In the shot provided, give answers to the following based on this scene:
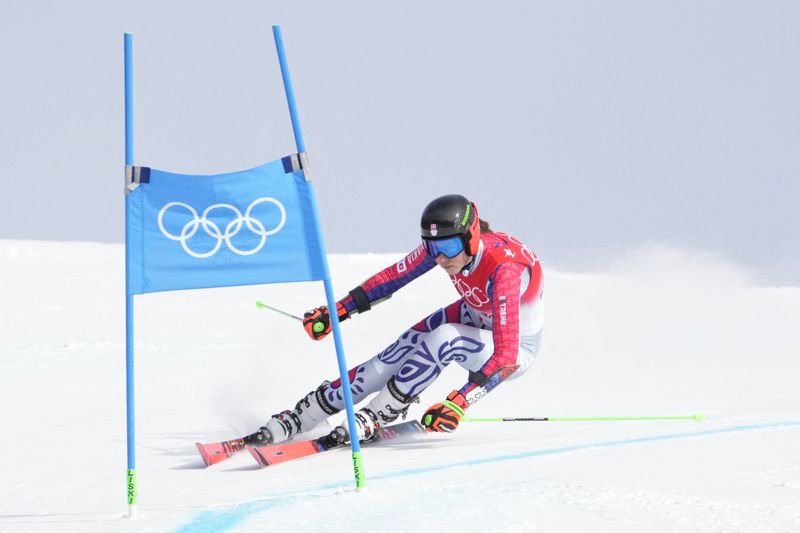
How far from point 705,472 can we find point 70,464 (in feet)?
10.8

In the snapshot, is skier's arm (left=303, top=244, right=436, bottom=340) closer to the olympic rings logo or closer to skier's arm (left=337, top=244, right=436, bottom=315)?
skier's arm (left=337, top=244, right=436, bottom=315)

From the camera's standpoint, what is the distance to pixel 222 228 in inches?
140

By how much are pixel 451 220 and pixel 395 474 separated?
54.0 inches

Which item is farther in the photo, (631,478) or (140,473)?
(140,473)

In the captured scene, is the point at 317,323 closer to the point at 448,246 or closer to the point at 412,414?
the point at 448,246

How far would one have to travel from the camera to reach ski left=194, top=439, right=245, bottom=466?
15.1 ft

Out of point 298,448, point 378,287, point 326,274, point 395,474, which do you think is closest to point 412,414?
point 378,287

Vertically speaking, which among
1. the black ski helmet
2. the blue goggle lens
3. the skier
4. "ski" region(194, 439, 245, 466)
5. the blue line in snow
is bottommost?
the blue line in snow

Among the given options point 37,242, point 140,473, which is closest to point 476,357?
point 140,473

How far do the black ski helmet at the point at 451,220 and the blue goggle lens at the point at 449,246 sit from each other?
0.03 metres

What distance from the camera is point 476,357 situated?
4.95 metres

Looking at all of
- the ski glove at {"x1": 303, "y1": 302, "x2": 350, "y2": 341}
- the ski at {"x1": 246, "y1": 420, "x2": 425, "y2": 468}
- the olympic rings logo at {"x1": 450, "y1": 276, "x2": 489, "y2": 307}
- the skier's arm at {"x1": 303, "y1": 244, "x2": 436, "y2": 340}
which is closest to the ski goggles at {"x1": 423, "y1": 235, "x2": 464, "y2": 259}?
the olympic rings logo at {"x1": 450, "y1": 276, "x2": 489, "y2": 307}

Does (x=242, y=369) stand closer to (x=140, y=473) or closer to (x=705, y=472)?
(x=140, y=473)

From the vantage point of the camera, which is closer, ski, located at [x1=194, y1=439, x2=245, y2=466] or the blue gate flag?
the blue gate flag
